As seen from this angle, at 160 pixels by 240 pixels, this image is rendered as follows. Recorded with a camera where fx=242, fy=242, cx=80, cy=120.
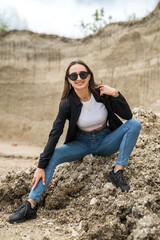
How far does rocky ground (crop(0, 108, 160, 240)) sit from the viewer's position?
1.91 meters

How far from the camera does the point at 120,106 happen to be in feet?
7.93

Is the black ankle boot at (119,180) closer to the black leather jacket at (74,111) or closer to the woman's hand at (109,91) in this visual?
the black leather jacket at (74,111)

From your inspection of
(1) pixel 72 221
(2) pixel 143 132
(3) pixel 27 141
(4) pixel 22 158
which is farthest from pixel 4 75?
(1) pixel 72 221

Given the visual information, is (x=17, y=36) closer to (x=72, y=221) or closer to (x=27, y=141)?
(x=27, y=141)

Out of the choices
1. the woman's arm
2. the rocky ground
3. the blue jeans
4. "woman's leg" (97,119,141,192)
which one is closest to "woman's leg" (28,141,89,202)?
the blue jeans

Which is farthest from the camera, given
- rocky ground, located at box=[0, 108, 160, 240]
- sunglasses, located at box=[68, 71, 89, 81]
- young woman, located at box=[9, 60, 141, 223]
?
sunglasses, located at box=[68, 71, 89, 81]

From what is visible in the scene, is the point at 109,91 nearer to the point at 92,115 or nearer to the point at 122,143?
the point at 92,115

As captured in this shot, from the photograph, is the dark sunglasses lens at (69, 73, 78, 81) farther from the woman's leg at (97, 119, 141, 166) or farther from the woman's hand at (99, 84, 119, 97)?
the woman's leg at (97, 119, 141, 166)

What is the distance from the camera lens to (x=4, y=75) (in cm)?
1027

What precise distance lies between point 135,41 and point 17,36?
525cm

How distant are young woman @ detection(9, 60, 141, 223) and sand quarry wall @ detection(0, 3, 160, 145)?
535cm

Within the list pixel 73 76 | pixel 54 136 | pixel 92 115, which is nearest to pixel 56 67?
pixel 73 76

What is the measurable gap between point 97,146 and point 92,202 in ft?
1.92

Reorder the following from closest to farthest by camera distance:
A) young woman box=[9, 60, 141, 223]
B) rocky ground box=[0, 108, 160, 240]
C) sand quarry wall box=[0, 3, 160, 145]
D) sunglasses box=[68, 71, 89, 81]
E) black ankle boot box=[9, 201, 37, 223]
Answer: rocky ground box=[0, 108, 160, 240] → black ankle boot box=[9, 201, 37, 223] → young woman box=[9, 60, 141, 223] → sunglasses box=[68, 71, 89, 81] → sand quarry wall box=[0, 3, 160, 145]
